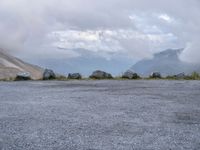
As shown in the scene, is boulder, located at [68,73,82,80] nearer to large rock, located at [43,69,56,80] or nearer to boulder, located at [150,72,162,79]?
large rock, located at [43,69,56,80]

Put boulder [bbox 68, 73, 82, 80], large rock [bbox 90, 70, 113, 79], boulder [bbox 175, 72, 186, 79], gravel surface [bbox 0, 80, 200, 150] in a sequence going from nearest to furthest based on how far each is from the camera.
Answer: gravel surface [bbox 0, 80, 200, 150], boulder [bbox 175, 72, 186, 79], boulder [bbox 68, 73, 82, 80], large rock [bbox 90, 70, 113, 79]

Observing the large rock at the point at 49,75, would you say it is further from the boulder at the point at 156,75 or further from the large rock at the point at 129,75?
the boulder at the point at 156,75

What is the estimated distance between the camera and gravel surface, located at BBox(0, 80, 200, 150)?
37.1ft

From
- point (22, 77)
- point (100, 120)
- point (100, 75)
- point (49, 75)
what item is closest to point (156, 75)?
point (100, 75)

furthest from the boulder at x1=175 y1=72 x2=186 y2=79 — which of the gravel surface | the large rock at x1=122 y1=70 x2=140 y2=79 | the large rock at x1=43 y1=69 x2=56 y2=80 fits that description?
the gravel surface

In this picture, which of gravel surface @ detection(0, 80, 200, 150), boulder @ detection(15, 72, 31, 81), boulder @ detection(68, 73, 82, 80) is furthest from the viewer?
boulder @ detection(68, 73, 82, 80)

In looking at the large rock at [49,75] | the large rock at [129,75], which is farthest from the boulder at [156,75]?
the large rock at [49,75]

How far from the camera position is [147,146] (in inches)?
434

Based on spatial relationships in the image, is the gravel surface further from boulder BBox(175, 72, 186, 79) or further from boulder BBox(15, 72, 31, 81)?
boulder BBox(175, 72, 186, 79)

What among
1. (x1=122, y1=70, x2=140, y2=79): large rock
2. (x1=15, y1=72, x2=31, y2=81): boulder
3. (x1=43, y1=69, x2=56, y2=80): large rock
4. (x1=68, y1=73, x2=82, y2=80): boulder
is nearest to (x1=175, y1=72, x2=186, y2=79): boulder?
(x1=122, y1=70, x2=140, y2=79): large rock

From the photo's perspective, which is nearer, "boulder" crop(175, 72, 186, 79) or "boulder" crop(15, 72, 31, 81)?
"boulder" crop(15, 72, 31, 81)

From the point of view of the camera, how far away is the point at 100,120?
1446cm

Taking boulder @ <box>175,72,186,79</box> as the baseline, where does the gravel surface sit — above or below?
below

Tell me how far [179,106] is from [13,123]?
678 cm
